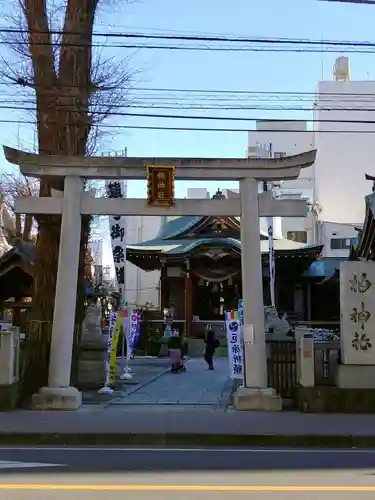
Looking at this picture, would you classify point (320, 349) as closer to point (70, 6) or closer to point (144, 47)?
point (144, 47)

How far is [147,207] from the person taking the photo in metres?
13.0

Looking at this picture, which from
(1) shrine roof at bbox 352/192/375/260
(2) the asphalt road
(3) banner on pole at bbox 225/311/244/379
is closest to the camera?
(2) the asphalt road

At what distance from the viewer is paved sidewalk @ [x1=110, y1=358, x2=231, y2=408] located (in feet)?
44.7

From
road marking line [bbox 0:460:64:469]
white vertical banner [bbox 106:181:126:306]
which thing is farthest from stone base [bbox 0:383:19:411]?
white vertical banner [bbox 106:181:126:306]

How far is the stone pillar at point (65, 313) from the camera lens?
40.7 feet

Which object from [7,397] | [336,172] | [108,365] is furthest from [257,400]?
[336,172]

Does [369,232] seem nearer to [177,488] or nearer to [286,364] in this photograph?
[286,364]

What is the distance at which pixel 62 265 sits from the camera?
12.8 metres

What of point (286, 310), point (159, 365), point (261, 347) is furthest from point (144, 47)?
point (286, 310)

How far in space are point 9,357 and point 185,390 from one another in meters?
5.08

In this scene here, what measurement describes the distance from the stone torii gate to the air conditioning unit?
723 mm

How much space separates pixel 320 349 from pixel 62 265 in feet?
19.4

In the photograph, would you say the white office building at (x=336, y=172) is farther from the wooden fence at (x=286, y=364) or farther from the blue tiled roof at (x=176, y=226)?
the wooden fence at (x=286, y=364)

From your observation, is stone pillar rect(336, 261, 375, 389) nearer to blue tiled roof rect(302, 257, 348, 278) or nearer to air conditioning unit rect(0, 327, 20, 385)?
air conditioning unit rect(0, 327, 20, 385)
